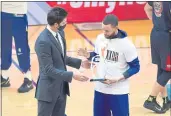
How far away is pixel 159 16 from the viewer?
5504 millimetres

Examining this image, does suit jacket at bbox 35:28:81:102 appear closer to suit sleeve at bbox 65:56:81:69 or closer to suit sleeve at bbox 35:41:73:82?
suit sleeve at bbox 35:41:73:82

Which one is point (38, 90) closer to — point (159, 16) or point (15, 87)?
point (159, 16)

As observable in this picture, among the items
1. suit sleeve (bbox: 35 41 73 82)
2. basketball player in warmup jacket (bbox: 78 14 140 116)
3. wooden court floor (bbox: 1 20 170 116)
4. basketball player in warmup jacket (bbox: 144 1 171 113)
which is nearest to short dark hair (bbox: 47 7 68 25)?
suit sleeve (bbox: 35 41 73 82)

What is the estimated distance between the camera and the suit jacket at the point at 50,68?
4.09 meters

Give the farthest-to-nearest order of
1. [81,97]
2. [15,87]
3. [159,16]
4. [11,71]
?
[11,71], [15,87], [81,97], [159,16]

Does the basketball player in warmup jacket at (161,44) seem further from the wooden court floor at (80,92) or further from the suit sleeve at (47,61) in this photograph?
the suit sleeve at (47,61)

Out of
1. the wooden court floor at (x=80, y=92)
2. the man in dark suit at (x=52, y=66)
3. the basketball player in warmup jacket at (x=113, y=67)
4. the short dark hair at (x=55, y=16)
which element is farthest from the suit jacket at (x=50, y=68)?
the wooden court floor at (x=80, y=92)

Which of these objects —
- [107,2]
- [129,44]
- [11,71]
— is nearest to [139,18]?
[107,2]

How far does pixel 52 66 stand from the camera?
4.12 metres

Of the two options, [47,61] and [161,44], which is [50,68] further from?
[161,44]

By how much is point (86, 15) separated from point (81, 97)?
3.98 m

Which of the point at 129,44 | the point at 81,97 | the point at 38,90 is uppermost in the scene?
the point at 129,44

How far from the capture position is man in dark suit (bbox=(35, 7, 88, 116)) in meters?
4.10

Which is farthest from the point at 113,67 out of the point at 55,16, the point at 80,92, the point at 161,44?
the point at 80,92
